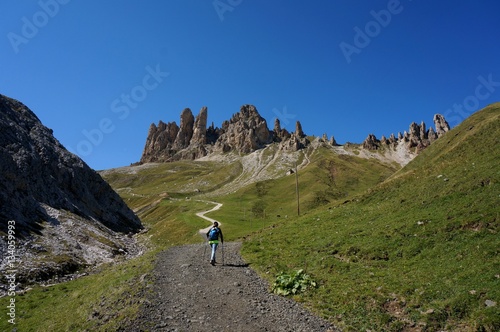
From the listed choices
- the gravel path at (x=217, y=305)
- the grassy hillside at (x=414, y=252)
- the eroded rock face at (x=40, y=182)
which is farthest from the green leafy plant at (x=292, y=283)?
the eroded rock face at (x=40, y=182)

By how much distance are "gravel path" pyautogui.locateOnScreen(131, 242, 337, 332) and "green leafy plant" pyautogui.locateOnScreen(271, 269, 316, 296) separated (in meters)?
0.69

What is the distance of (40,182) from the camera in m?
65.6

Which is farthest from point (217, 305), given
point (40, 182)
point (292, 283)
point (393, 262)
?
point (40, 182)

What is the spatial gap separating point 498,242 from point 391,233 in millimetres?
8833

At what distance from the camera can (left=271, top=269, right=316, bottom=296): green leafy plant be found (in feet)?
64.4

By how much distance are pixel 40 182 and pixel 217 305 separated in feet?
212

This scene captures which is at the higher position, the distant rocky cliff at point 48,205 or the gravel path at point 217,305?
the distant rocky cliff at point 48,205

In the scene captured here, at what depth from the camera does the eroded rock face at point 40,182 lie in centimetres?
5154

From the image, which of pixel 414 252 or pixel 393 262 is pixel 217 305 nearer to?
pixel 393 262

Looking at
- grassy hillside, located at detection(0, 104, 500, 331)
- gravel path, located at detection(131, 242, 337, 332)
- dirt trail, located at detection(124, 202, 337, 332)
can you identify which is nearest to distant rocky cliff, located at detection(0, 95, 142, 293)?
grassy hillside, located at detection(0, 104, 500, 331)

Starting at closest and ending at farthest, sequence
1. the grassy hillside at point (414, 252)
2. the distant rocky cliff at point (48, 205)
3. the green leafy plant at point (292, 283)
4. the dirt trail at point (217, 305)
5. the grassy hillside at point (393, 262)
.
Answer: the grassy hillside at point (414, 252) → the grassy hillside at point (393, 262) → the dirt trail at point (217, 305) → the green leafy plant at point (292, 283) → the distant rocky cliff at point (48, 205)

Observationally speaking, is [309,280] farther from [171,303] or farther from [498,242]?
[498,242]

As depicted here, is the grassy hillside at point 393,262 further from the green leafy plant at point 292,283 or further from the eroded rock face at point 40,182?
the eroded rock face at point 40,182

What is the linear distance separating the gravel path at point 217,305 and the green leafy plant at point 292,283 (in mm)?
693
